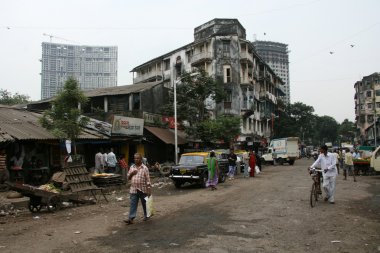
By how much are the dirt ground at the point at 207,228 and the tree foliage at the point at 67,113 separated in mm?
7555

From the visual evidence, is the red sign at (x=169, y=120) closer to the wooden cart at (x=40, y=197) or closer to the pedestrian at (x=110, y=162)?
the pedestrian at (x=110, y=162)

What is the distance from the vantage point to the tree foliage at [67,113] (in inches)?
773

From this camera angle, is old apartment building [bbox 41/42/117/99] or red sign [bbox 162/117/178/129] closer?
red sign [bbox 162/117/178/129]

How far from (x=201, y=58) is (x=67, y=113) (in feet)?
115

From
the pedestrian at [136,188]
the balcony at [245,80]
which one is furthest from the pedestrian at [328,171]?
the balcony at [245,80]

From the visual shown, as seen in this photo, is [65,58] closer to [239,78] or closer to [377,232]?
[239,78]

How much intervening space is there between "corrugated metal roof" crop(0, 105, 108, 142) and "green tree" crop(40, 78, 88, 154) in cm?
67

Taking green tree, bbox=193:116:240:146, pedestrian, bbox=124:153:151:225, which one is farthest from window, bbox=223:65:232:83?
pedestrian, bbox=124:153:151:225

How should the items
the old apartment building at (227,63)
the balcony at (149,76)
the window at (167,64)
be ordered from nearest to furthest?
the old apartment building at (227,63)
the window at (167,64)
the balcony at (149,76)

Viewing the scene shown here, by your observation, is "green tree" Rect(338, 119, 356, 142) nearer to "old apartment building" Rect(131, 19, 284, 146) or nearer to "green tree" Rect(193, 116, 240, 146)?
"old apartment building" Rect(131, 19, 284, 146)

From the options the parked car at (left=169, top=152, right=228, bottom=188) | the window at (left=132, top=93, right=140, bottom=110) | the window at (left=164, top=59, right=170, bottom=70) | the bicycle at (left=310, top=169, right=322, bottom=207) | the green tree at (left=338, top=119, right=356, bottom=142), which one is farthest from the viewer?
the green tree at (left=338, top=119, right=356, bottom=142)

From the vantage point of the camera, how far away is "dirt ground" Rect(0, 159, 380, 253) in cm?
702

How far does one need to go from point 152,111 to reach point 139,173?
26587 mm

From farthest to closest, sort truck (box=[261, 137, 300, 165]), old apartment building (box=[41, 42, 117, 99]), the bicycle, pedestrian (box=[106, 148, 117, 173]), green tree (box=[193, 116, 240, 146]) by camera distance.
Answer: truck (box=[261, 137, 300, 165]), old apartment building (box=[41, 42, 117, 99]), green tree (box=[193, 116, 240, 146]), pedestrian (box=[106, 148, 117, 173]), the bicycle
